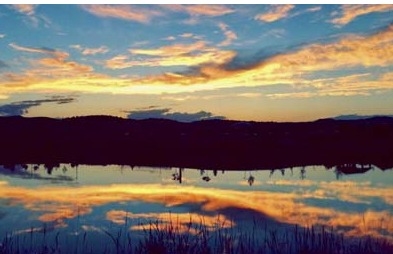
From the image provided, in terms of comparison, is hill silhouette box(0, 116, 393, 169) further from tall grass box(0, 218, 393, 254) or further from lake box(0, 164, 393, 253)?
tall grass box(0, 218, 393, 254)

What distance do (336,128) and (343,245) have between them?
17685 millimetres

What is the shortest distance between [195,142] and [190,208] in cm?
1130

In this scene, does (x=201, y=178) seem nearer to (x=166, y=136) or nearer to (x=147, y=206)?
(x=147, y=206)

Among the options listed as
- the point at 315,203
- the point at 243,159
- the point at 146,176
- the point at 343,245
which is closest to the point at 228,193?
the point at 315,203

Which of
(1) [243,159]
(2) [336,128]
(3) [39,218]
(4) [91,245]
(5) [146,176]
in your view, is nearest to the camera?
(4) [91,245]

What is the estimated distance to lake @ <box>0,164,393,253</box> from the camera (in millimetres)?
5418

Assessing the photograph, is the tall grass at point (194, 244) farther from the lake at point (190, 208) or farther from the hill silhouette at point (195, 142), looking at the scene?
the hill silhouette at point (195, 142)

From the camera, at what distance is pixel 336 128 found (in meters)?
22.5

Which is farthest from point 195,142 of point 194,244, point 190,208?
point 194,244

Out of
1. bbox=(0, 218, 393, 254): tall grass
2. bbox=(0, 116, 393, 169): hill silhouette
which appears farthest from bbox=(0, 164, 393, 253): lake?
bbox=(0, 116, 393, 169): hill silhouette

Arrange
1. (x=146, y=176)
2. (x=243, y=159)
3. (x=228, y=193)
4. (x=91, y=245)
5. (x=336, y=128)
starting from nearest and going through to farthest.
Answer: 1. (x=91, y=245)
2. (x=228, y=193)
3. (x=146, y=176)
4. (x=243, y=159)
5. (x=336, y=128)

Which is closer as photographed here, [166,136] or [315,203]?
[315,203]

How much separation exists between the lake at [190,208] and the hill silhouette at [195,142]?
6.74ft

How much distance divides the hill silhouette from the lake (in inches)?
80.9
